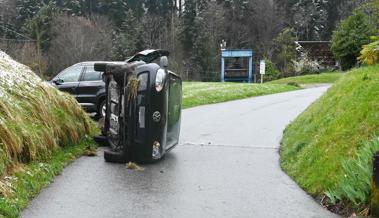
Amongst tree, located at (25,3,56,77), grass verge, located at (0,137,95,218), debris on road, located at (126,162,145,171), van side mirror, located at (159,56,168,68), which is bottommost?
debris on road, located at (126,162,145,171)

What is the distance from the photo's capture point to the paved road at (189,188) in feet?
20.0

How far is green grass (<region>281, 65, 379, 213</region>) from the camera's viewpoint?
613cm

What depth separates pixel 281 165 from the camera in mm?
9062

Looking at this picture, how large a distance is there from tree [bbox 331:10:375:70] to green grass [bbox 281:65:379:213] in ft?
71.7

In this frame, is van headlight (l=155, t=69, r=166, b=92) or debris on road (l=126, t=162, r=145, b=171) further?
van headlight (l=155, t=69, r=166, b=92)

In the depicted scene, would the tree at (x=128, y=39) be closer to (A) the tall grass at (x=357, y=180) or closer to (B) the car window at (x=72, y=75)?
(B) the car window at (x=72, y=75)

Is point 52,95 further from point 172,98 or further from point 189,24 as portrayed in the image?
point 189,24

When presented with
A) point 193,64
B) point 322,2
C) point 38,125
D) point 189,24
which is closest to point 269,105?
point 38,125

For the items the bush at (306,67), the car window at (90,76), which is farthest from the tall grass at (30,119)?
the bush at (306,67)

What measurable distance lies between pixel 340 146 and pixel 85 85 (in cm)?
988

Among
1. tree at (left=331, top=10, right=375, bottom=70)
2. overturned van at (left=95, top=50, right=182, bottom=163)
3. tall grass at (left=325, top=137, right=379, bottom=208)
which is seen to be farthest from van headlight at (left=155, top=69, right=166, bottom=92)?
tree at (left=331, top=10, right=375, bottom=70)

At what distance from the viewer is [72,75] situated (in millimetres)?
16188

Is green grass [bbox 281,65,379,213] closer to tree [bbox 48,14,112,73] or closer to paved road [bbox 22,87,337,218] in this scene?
paved road [bbox 22,87,337,218]

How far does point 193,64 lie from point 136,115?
57.8 metres
